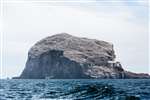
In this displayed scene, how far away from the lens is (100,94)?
38094 millimetres

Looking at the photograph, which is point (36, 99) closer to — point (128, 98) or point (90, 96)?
point (90, 96)

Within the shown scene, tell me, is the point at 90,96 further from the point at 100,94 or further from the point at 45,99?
the point at 45,99

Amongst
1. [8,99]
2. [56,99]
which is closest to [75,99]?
[56,99]

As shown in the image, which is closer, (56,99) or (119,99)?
(119,99)

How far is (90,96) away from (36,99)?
17.3ft

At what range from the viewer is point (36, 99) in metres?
35.0

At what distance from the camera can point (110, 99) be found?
3419cm

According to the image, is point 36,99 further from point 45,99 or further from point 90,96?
point 90,96

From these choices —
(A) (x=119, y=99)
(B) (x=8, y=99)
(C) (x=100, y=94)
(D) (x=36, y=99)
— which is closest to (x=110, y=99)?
(A) (x=119, y=99)

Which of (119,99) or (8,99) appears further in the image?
(8,99)

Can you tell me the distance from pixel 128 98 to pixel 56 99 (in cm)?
713

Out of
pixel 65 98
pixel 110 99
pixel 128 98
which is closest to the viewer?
pixel 128 98

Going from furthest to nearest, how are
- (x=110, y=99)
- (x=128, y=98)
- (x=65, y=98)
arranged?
(x=65, y=98)
(x=110, y=99)
(x=128, y=98)

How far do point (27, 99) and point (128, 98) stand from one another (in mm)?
9714
